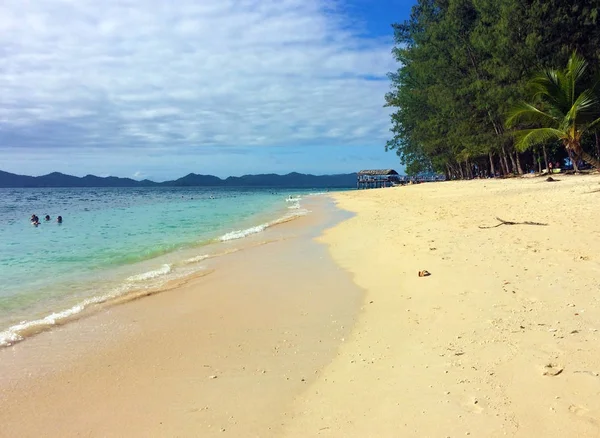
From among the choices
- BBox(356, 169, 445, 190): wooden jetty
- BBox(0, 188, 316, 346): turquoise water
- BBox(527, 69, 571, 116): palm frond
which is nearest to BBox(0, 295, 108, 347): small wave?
BBox(0, 188, 316, 346): turquoise water

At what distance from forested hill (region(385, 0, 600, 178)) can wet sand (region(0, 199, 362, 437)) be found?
18.6 metres

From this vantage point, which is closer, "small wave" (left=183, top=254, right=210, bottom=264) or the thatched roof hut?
"small wave" (left=183, top=254, right=210, bottom=264)

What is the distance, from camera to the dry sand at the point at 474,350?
292cm

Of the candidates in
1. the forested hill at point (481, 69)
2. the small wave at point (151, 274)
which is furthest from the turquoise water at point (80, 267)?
the forested hill at point (481, 69)

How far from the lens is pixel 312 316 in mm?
5656

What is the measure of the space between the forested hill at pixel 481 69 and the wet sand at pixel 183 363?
18.6 m

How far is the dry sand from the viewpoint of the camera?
9.58 feet

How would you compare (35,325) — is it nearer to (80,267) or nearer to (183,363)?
(183,363)

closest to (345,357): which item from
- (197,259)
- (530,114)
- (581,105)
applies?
(197,259)

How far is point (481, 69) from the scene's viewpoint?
32.3m

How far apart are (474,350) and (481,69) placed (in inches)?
1309

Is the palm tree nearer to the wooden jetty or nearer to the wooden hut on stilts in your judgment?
the wooden jetty

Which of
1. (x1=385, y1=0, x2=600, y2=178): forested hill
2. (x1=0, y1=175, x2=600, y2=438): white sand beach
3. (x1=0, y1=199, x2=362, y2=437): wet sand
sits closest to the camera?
(x1=0, y1=175, x2=600, y2=438): white sand beach

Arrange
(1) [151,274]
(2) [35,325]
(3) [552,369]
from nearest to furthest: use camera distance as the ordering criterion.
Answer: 1. (3) [552,369]
2. (2) [35,325]
3. (1) [151,274]
